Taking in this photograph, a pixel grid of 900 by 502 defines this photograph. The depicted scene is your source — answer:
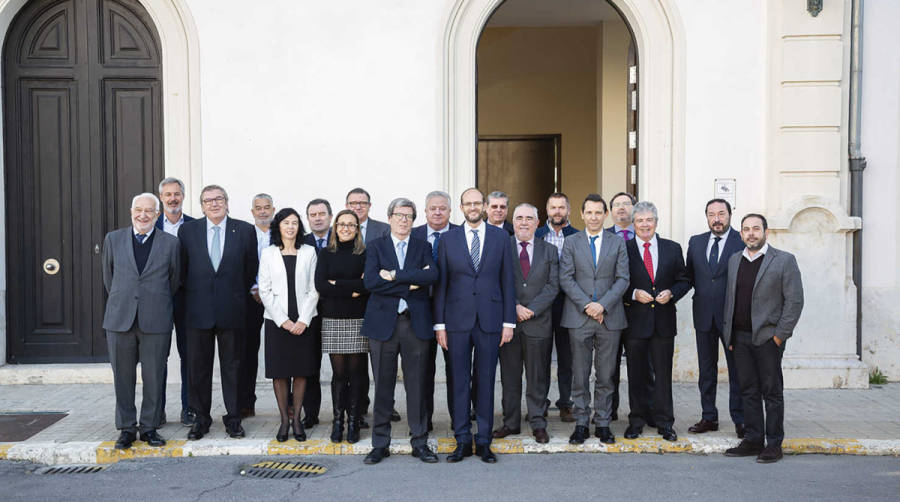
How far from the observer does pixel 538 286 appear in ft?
20.6

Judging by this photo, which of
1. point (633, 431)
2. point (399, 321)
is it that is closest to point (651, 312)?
point (633, 431)

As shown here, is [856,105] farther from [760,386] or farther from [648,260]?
[760,386]

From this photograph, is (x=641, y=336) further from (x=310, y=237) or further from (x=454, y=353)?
(x=310, y=237)

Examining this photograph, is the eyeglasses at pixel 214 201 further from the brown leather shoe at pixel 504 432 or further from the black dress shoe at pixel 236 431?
the brown leather shoe at pixel 504 432

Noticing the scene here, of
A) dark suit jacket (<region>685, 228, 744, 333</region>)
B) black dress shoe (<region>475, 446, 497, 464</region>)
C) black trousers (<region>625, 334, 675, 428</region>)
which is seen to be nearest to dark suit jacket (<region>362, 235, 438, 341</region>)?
black dress shoe (<region>475, 446, 497, 464</region>)

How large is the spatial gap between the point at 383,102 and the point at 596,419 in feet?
12.8

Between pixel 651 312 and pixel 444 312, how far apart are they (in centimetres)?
Result: 160

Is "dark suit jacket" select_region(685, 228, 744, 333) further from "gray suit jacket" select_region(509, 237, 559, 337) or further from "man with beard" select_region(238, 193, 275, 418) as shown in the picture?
"man with beard" select_region(238, 193, 275, 418)

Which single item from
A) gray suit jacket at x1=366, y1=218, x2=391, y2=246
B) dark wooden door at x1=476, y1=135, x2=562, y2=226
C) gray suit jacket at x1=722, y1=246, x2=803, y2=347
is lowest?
gray suit jacket at x1=722, y1=246, x2=803, y2=347

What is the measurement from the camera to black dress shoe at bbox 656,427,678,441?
6.24 meters

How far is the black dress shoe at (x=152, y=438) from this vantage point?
6148 millimetres

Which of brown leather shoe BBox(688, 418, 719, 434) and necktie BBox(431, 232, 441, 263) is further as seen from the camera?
brown leather shoe BBox(688, 418, 719, 434)

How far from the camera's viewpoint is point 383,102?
8.38 m

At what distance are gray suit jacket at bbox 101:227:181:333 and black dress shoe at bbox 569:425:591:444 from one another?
124 inches
